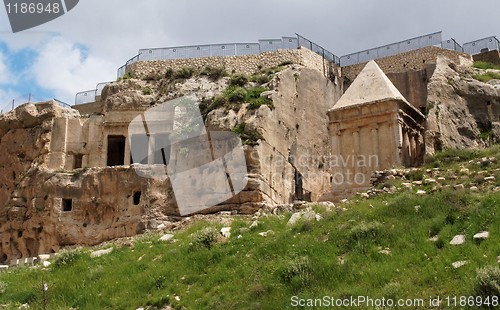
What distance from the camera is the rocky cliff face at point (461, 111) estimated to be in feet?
77.3

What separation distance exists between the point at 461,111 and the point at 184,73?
41.2ft

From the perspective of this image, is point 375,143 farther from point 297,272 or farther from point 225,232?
point 297,272

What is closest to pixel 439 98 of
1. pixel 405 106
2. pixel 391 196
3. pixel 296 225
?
pixel 405 106

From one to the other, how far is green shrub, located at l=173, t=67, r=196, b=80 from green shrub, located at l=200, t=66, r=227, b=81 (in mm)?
518

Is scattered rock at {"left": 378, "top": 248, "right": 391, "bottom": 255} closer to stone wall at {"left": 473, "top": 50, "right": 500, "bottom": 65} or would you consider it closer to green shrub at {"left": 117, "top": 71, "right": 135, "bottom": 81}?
stone wall at {"left": 473, "top": 50, "right": 500, "bottom": 65}

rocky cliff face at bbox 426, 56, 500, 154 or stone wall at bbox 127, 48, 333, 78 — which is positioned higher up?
stone wall at bbox 127, 48, 333, 78

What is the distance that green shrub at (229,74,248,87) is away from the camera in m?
29.5

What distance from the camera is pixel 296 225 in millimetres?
14633

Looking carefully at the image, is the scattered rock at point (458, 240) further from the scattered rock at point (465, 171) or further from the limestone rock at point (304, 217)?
the scattered rock at point (465, 171)

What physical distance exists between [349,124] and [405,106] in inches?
73.4

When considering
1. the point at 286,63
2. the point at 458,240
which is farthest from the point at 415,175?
the point at 286,63

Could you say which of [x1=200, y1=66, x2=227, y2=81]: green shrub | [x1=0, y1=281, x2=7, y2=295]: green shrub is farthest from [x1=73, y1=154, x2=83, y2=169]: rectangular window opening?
[x1=0, y1=281, x2=7, y2=295]: green shrub

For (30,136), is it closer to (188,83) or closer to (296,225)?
(188,83)

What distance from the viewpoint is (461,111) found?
24734 mm
